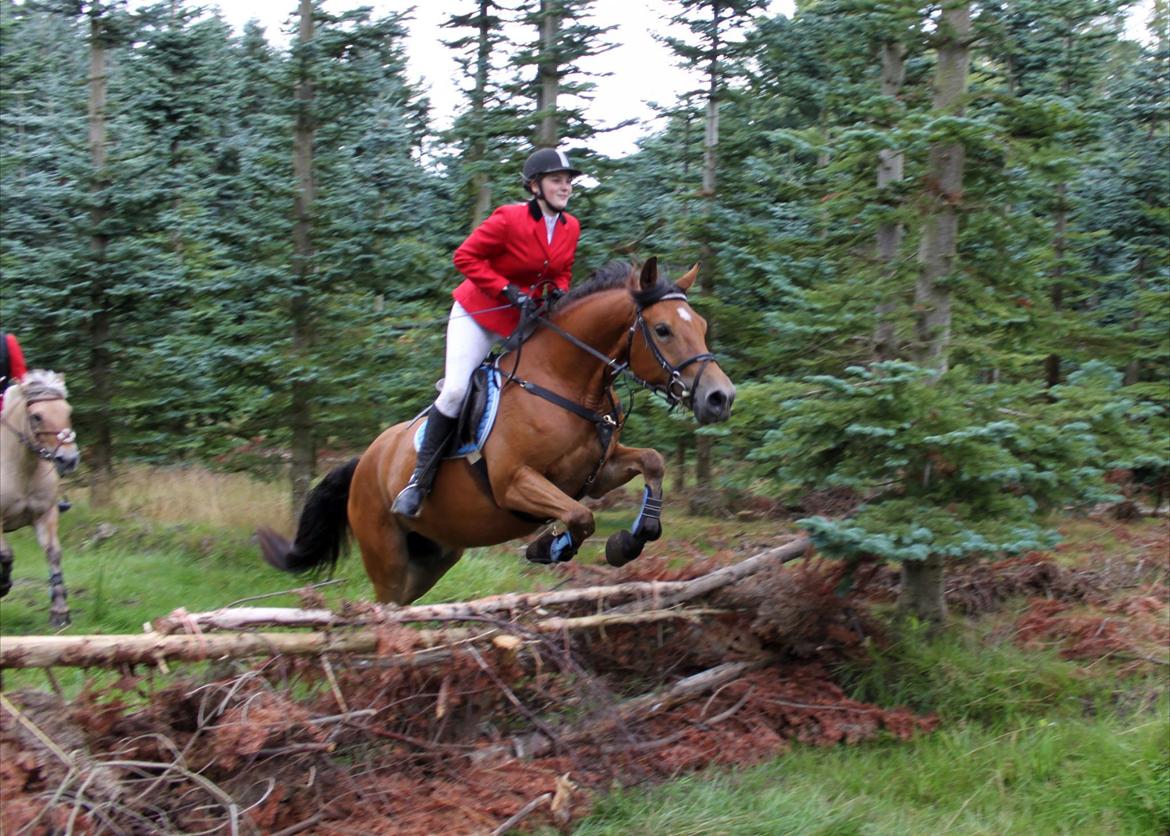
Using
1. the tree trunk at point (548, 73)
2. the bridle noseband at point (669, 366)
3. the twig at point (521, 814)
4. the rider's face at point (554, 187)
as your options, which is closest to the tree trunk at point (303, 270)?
the tree trunk at point (548, 73)

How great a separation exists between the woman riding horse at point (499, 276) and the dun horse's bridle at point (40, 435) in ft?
13.4

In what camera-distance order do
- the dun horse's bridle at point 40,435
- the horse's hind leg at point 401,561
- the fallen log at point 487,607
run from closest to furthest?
the fallen log at point 487,607
the horse's hind leg at point 401,561
the dun horse's bridle at point 40,435

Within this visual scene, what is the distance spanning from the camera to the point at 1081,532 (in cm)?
1211

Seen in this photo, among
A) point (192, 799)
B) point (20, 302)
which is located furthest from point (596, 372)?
point (20, 302)

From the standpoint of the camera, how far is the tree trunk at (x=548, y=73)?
13016mm

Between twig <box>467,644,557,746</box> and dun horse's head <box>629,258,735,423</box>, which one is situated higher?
dun horse's head <box>629,258,735,423</box>

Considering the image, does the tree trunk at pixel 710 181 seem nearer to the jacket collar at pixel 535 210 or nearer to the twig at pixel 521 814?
the jacket collar at pixel 535 210

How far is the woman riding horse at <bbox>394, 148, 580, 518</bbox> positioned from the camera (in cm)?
614

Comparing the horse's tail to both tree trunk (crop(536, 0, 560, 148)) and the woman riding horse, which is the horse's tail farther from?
tree trunk (crop(536, 0, 560, 148))

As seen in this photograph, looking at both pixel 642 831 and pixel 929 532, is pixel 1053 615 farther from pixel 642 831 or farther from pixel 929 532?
pixel 642 831

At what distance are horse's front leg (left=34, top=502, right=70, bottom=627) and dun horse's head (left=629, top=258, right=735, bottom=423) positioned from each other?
574cm

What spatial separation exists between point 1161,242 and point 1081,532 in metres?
7.16

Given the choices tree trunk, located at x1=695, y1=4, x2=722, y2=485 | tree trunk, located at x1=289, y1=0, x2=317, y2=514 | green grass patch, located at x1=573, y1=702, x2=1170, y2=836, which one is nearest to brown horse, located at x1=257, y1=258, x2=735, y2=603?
green grass patch, located at x1=573, y1=702, x2=1170, y2=836

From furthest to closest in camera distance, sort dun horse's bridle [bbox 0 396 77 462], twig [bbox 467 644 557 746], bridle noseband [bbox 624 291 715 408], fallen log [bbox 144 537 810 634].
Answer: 1. dun horse's bridle [bbox 0 396 77 462]
2. bridle noseband [bbox 624 291 715 408]
3. twig [bbox 467 644 557 746]
4. fallen log [bbox 144 537 810 634]
